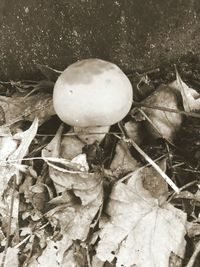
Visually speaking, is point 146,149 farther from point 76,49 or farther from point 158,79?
point 76,49

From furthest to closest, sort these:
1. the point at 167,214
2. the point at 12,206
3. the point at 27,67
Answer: the point at 27,67, the point at 12,206, the point at 167,214

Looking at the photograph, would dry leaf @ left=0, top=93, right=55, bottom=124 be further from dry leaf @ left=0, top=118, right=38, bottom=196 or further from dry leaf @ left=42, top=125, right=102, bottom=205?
dry leaf @ left=42, top=125, right=102, bottom=205

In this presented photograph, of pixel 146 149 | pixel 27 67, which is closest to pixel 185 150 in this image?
pixel 146 149

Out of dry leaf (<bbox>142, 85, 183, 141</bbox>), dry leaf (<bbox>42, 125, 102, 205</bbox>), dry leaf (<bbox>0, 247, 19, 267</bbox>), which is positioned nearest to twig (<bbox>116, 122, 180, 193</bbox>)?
dry leaf (<bbox>142, 85, 183, 141</bbox>)

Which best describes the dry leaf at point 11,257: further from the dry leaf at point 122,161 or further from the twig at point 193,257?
the twig at point 193,257

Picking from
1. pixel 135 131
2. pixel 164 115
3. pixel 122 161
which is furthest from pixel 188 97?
pixel 122 161

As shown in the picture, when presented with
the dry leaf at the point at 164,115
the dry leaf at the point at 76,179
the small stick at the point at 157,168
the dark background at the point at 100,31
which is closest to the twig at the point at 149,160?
the small stick at the point at 157,168

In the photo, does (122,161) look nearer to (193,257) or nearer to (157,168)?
(157,168)
